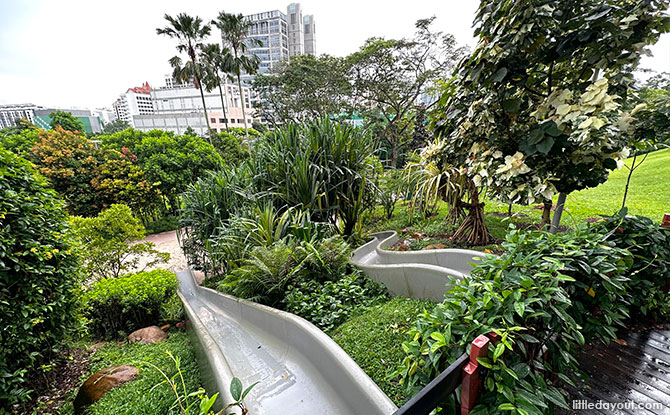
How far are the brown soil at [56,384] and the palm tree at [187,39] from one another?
16.3m

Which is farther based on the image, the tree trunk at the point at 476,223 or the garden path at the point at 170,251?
the garden path at the point at 170,251

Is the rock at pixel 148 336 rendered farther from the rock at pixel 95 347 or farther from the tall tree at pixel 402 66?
the tall tree at pixel 402 66

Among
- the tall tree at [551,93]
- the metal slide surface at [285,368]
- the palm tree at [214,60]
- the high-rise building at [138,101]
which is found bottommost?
the metal slide surface at [285,368]

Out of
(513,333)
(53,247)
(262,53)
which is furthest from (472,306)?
(262,53)

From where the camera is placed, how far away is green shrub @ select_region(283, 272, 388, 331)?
2584mm

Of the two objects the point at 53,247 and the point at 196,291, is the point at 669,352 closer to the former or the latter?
the point at 53,247

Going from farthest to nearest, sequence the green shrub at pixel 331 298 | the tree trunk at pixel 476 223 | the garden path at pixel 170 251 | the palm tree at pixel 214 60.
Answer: the palm tree at pixel 214 60
the garden path at pixel 170 251
the tree trunk at pixel 476 223
the green shrub at pixel 331 298

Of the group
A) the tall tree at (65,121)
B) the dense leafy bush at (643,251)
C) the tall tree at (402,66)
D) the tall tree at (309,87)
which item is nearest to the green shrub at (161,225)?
the tall tree at (309,87)

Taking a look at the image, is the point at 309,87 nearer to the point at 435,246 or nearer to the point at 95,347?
the point at 435,246

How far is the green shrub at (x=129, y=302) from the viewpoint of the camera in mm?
3748

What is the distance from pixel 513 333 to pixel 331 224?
315 centimetres

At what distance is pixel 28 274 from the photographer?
197 cm

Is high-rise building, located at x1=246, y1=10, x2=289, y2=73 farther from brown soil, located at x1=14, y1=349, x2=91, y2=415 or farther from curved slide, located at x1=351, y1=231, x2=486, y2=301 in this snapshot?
brown soil, located at x1=14, y1=349, x2=91, y2=415

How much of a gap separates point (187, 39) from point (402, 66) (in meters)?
11.4
